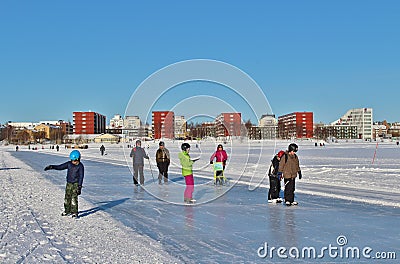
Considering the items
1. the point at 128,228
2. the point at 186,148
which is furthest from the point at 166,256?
the point at 186,148

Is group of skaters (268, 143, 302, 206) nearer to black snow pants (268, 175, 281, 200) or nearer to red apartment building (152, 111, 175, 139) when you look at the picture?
black snow pants (268, 175, 281, 200)

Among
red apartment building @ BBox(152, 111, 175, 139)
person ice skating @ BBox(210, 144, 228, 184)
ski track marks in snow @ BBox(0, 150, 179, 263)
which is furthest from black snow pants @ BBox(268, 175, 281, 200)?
red apartment building @ BBox(152, 111, 175, 139)

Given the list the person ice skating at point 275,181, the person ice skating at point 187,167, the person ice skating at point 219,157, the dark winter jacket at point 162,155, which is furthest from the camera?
the dark winter jacket at point 162,155

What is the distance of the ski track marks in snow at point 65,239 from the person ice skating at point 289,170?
4307mm

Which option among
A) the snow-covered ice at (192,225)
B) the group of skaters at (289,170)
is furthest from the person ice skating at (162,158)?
the group of skaters at (289,170)

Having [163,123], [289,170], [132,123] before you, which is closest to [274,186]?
[289,170]

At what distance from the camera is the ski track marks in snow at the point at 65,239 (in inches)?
249

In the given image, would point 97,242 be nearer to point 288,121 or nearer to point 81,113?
point 288,121

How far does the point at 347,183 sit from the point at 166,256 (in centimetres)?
1140

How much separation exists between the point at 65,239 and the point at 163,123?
1619 centimetres

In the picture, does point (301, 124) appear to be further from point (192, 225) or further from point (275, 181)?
point (192, 225)

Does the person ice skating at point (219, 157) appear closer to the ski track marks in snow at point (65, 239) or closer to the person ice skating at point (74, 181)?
the ski track marks in snow at point (65, 239)

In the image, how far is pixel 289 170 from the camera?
11242 mm

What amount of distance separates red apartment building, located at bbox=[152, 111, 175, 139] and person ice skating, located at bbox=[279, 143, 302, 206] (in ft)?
30.8
